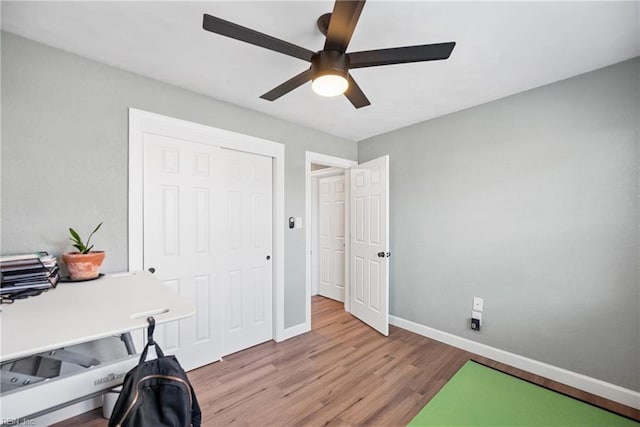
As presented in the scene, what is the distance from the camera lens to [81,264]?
1.61 metres

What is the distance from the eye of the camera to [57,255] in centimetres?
174

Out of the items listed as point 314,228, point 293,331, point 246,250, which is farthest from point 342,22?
point 314,228

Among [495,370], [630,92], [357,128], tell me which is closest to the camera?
[630,92]

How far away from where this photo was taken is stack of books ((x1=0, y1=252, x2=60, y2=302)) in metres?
1.29

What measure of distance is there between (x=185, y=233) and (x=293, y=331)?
157 cm

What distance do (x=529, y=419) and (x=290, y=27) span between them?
289 cm

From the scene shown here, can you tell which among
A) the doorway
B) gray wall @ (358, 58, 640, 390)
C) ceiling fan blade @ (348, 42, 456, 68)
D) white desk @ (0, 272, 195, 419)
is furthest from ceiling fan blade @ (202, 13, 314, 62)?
gray wall @ (358, 58, 640, 390)

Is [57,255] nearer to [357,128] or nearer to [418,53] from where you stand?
[418,53]

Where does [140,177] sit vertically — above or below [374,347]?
above

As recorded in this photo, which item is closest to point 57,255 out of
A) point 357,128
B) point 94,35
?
point 94,35

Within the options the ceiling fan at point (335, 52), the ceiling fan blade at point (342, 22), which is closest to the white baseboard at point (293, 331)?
the ceiling fan at point (335, 52)

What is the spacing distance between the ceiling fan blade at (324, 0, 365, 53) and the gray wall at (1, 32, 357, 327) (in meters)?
1.57

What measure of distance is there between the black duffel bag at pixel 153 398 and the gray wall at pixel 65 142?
4.15 feet

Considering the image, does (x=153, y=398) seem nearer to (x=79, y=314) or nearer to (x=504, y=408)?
(x=79, y=314)
